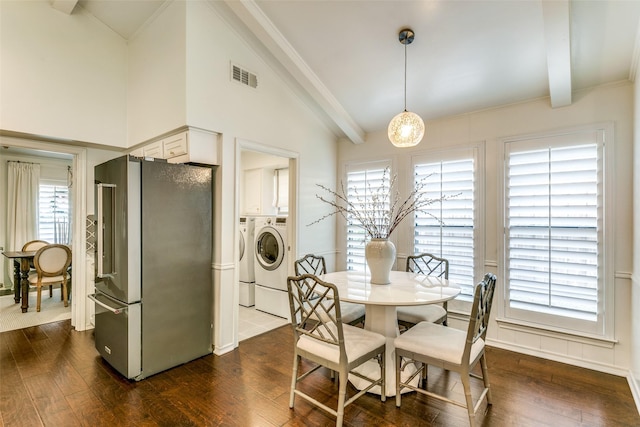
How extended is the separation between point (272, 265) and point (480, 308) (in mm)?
2650

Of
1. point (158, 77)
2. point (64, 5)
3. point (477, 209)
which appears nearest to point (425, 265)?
point (477, 209)

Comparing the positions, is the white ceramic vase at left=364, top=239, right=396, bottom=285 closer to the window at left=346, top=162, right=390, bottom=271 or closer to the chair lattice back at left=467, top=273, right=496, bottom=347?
the chair lattice back at left=467, top=273, right=496, bottom=347

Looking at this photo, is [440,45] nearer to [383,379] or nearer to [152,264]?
[383,379]

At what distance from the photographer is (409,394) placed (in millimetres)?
2191

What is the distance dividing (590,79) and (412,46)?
1567 millimetres

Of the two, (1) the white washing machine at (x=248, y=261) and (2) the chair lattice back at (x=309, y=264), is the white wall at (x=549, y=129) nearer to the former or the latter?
(2) the chair lattice back at (x=309, y=264)

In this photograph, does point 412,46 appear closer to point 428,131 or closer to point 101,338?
point 428,131

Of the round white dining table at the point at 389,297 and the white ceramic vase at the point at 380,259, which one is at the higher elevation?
the white ceramic vase at the point at 380,259

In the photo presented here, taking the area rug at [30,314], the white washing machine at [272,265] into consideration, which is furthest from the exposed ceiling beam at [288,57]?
the area rug at [30,314]

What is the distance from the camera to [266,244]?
4.10m

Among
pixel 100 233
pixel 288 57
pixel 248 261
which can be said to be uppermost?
pixel 288 57

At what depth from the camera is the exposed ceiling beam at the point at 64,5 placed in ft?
9.49

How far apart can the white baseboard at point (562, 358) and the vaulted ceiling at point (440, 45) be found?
7.73ft

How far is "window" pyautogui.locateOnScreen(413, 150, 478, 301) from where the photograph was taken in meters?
3.21
